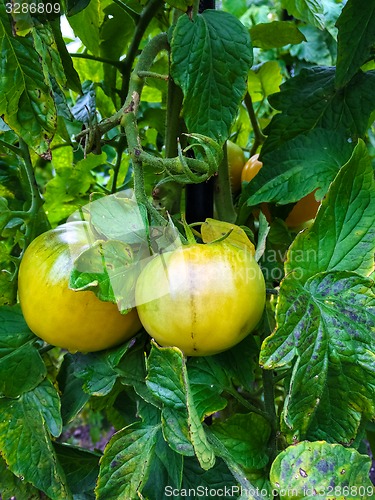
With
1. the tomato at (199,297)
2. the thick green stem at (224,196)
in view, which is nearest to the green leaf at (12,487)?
the tomato at (199,297)

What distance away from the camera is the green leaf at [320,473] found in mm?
398

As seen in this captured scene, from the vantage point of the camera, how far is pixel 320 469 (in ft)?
1.33

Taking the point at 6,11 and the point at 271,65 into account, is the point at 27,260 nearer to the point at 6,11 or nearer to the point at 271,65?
the point at 6,11

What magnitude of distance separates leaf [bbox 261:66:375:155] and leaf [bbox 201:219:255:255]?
19 cm

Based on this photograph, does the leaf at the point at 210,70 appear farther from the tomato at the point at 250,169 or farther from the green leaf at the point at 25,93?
the tomato at the point at 250,169

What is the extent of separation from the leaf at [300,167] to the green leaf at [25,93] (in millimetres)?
231

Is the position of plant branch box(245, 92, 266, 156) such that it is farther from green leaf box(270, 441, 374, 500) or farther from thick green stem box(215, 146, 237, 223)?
green leaf box(270, 441, 374, 500)

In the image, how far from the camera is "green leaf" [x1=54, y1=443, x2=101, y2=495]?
0.65m

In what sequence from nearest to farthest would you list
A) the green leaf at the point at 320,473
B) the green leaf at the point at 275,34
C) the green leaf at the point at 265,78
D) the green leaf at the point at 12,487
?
the green leaf at the point at 320,473 → the green leaf at the point at 12,487 → the green leaf at the point at 275,34 → the green leaf at the point at 265,78

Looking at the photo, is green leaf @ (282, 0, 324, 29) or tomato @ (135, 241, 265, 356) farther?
green leaf @ (282, 0, 324, 29)

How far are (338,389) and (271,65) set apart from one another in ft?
1.89

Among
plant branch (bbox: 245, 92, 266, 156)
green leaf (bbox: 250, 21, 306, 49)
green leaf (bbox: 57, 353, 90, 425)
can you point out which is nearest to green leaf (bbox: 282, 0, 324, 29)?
green leaf (bbox: 250, 21, 306, 49)

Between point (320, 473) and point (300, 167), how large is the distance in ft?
1.05

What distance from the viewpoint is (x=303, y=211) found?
2.21 feet
